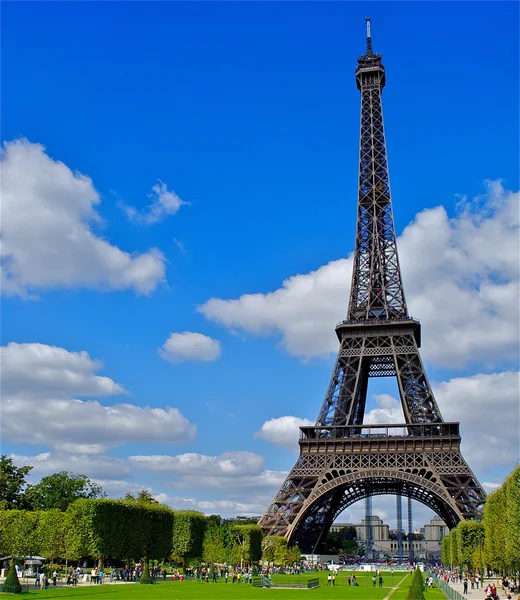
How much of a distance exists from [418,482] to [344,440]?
870 centimetres

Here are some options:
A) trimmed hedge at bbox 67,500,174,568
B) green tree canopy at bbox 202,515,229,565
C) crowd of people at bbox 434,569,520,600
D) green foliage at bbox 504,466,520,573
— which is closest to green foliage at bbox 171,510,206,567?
green tree canopy at bbox 202,515,229,565

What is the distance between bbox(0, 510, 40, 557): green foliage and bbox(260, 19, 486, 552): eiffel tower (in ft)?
73.4

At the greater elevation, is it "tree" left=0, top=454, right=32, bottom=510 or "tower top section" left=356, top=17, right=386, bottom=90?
"tower top section" left=356, top=17, right=386, bottom=90

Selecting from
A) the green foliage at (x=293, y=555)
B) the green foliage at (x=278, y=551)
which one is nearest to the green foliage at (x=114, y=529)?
the green foliage at (x=278, y=551)

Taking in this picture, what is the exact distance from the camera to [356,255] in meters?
84.2

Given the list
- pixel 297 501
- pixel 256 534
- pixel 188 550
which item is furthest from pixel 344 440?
pixel 188 550

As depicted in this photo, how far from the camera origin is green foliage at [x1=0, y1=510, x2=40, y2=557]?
5703 cm

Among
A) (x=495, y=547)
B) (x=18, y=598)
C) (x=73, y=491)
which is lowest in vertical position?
(x=18, y=598)

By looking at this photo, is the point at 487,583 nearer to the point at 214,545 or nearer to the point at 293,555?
the point at 293,555

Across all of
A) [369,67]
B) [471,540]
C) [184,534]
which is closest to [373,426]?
[471,540]

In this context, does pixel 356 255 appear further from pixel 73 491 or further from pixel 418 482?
pixel 73 491

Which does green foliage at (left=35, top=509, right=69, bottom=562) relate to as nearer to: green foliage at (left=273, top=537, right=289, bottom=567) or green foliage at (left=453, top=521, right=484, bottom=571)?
green foliage at (left=273, top=537, right=289, bottom=567)

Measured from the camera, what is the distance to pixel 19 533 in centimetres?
5769

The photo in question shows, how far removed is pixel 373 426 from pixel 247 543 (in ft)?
58.9
